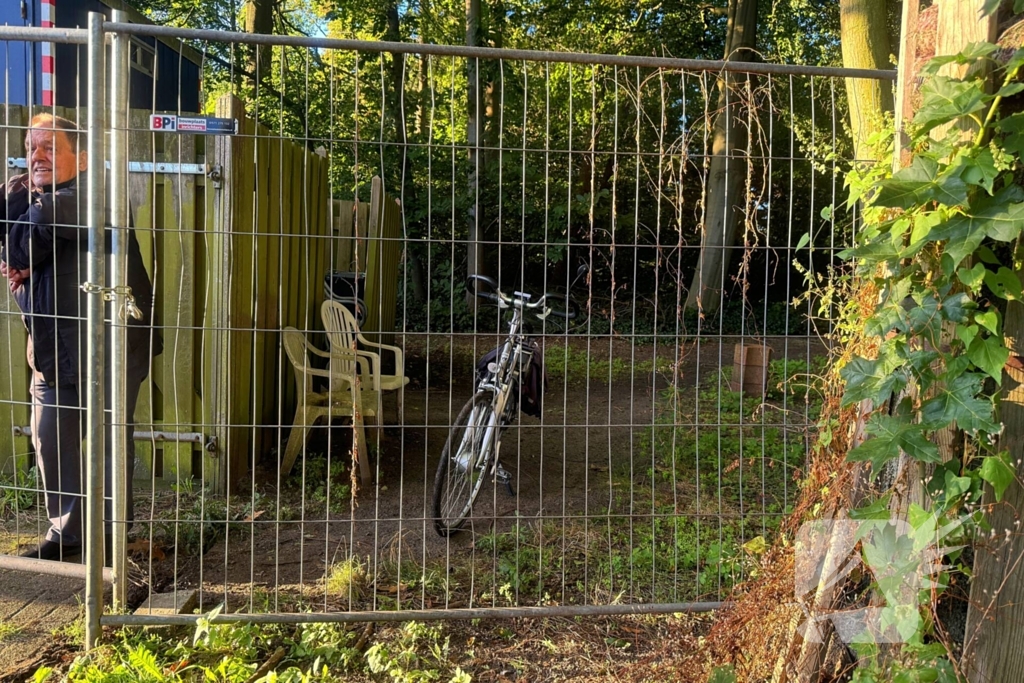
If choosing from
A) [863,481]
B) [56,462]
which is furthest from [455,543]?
[863,481]

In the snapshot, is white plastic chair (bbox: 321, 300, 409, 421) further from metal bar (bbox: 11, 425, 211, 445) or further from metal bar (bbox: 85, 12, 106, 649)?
metal bar (bbox: 85, 12, 106, 649)

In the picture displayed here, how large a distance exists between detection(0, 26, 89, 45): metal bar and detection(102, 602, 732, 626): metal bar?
2.11 m

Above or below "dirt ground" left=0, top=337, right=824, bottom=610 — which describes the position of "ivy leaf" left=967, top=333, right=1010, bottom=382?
above

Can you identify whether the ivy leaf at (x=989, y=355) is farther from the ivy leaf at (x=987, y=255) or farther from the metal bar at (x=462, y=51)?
the metal bar at (x=462, y=51)

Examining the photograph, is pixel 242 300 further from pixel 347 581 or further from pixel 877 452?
pixel 877 452

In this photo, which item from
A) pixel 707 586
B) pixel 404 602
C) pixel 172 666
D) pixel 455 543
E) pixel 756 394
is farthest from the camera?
pixel 756 394

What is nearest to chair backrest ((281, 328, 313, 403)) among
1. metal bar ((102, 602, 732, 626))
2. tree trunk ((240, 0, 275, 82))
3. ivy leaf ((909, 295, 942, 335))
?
metal bar ((102, 602, 732, 626))

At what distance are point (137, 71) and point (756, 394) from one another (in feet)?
21.2

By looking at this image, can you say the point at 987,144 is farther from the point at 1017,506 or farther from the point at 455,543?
the point at 455,543

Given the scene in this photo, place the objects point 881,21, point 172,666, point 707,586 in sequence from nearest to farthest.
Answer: point 172,666 → point 707,586 → point 881,21

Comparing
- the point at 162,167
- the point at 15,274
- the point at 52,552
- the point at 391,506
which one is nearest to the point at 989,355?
the point at 391,506

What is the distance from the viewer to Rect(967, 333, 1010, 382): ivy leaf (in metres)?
1.86

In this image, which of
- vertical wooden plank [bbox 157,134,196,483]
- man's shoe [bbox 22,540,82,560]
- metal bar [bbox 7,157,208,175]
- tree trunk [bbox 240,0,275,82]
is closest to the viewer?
man's shoe [bbox 22,540,82,560]

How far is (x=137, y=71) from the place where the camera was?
18.8 feet
